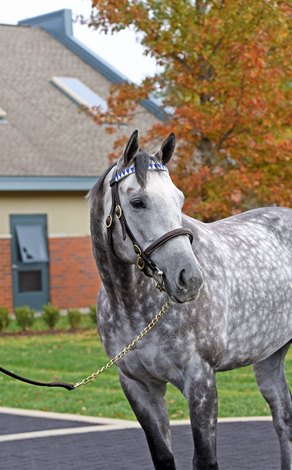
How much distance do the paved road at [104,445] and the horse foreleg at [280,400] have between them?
98cm

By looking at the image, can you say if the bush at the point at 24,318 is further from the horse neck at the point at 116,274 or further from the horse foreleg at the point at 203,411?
the horse foreleg at the point at 203,411

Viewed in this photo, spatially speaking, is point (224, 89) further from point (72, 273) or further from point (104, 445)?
point (72, 273)

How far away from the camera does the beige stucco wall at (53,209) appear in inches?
1097

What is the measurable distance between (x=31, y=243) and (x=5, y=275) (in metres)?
1.20

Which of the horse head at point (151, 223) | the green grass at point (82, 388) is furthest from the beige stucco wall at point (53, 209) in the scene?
the horse head at point (151, 223)

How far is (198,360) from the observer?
616 cm

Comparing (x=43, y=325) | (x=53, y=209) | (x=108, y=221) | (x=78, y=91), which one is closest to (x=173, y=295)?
(x=108, y=221)

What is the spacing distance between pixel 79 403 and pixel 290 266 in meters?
5.99

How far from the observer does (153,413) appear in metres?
6.57

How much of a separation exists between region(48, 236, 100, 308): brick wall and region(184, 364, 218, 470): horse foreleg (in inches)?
892

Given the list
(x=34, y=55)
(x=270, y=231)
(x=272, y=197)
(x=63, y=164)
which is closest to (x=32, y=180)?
(x=63, y=164)

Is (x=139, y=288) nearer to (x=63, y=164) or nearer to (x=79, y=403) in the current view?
(x=79, y=403)

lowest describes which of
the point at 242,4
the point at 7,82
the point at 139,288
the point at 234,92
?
the point at 139,288

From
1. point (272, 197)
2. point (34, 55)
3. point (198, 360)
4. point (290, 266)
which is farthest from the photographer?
point (34, 55)
